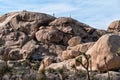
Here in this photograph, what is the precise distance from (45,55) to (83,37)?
10.2 m

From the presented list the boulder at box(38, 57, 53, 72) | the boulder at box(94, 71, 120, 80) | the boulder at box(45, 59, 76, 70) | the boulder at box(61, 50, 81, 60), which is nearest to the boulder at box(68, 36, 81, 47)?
the boulder at box(61, 50, 81, 60)

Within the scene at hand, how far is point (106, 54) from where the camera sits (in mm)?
68562

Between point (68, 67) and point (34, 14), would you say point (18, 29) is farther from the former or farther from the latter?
point (68, 67)

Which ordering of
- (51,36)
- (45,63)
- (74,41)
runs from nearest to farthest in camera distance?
(45,63) → (74,41) → (51,36)

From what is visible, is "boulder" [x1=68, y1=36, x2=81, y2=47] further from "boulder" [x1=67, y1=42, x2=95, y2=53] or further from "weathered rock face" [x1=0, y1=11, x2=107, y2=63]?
"boulder" [x1=67, y1=42, x2=95, y2=53]

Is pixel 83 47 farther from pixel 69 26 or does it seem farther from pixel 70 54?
pixel 69 26

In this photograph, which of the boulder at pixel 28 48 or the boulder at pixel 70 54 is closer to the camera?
the boulder at pixel 70 54

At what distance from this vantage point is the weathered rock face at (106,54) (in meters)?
67.6

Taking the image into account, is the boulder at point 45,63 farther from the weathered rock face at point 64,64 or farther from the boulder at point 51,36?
the boulder at point 51,36

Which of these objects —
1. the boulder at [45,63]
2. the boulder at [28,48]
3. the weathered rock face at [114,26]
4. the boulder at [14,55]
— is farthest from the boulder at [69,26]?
the boulder at [45,63]

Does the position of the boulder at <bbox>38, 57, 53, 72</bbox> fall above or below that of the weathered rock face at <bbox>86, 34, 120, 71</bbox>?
below

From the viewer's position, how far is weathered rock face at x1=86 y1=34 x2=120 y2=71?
222ft

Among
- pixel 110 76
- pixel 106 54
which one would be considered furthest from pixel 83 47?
pixel 110 76

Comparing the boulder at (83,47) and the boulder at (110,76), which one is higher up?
the boulder at (83,47)
